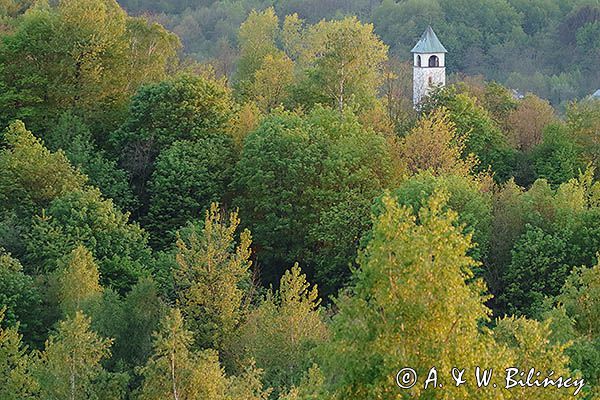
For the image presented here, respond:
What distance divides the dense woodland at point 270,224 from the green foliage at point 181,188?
0.27ft

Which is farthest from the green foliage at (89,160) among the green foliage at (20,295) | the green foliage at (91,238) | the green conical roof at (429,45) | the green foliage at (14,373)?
the green conical roof at (429,45)

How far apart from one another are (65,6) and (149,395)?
26.5 m

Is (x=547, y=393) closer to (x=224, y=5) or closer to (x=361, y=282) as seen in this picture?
(x=361, y=282)

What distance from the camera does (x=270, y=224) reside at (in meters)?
35.7

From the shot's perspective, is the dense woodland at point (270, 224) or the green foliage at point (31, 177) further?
the green foliage at point (31, 177)

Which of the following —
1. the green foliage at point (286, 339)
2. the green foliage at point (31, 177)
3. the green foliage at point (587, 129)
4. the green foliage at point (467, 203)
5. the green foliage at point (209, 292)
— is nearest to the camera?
the green foliage at point (286, 339)

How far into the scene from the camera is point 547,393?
13375mm

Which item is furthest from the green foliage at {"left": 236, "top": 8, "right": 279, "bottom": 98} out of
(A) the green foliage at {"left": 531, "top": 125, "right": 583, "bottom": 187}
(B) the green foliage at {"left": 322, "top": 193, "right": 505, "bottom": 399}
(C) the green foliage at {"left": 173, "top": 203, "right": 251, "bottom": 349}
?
(B) the green foliage at {"left": 322, "top": 193, "right": 505, "bottom": 399}

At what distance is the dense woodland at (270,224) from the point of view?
482 inches

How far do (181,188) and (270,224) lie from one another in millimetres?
3835

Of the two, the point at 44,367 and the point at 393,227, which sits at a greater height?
the point at 393,227

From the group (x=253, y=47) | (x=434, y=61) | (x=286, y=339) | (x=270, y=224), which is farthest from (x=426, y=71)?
(x=286, y=339)

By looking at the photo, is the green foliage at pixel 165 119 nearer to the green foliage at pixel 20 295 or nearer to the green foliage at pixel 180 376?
the green foliage at pixel 20 295

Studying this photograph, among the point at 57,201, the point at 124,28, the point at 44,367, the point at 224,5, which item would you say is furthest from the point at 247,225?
the point at 224,5
